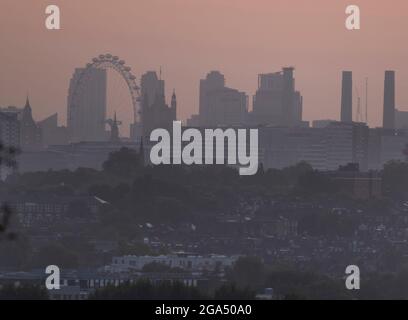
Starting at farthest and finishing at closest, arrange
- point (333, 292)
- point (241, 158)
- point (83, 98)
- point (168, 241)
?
point (83, 98)
point (241, 158)
point (168, 241)
point (333, 292)

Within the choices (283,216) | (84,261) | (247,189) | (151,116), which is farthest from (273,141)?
(84,261)

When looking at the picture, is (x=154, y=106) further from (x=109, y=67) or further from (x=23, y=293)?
(x=23, y=293)

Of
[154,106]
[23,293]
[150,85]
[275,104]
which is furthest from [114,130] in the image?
[23,293]

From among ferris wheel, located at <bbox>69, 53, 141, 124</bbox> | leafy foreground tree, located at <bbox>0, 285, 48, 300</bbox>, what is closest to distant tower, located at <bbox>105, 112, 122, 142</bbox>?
ferris wheel, located at <bbox>69, 53, 141, 124</bbox>

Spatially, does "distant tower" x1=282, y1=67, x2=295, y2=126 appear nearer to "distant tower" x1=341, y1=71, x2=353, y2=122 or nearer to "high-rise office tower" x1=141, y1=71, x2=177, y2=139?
"distant tower" x1=341, y1=71, x2=353, y2=122

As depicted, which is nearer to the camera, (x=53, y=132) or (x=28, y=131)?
(x=28, y=131)

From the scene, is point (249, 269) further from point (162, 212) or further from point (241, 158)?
point (241, 158)
